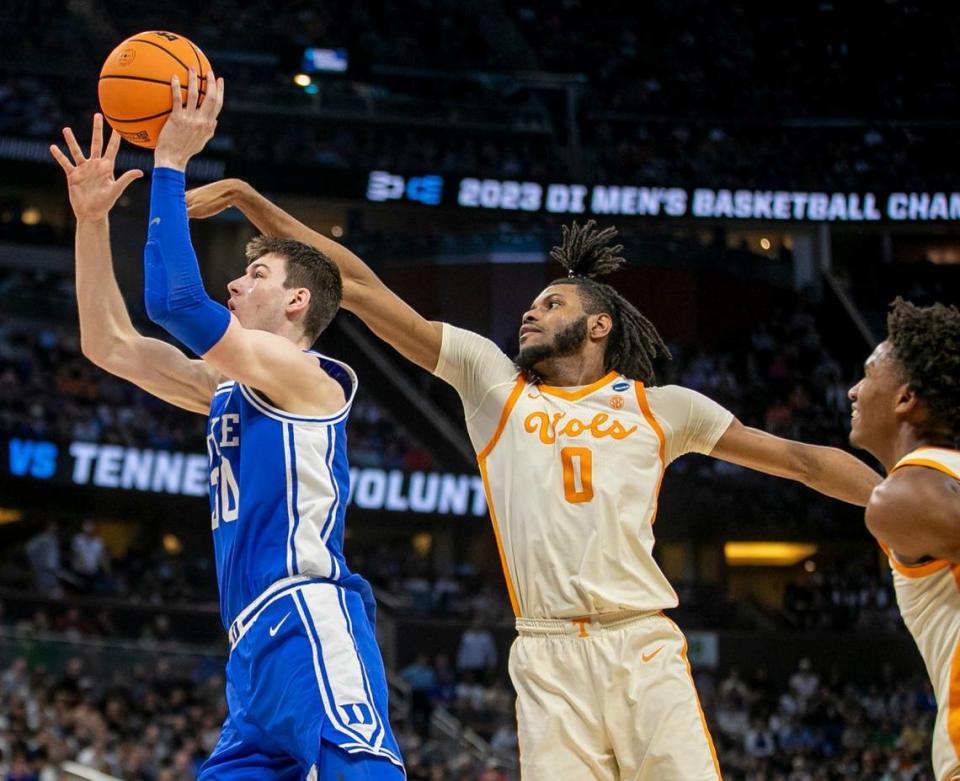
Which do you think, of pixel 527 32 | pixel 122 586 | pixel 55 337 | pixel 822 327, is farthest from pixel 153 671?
pixel 527 32

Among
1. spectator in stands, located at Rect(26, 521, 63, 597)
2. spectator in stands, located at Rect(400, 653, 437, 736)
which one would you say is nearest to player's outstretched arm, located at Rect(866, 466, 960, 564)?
spectator in stands, located at Rect(400, 653, 437, 736)

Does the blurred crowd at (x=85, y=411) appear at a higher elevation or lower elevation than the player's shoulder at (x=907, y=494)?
higher

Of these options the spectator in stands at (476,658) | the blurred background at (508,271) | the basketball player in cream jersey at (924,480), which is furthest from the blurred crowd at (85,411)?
the basketball player in cream jersey at (924,480)

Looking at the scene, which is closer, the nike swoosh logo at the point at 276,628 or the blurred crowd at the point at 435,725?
the nike swoosh logo at the point at 276,628

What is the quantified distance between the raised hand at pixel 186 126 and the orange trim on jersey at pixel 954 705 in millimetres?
2539

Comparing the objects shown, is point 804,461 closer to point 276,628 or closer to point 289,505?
point 289,505

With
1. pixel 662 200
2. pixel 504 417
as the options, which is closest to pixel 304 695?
pixel 504 417

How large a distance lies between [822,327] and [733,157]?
Result: 3.81 metres

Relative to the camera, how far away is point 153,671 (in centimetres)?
1453

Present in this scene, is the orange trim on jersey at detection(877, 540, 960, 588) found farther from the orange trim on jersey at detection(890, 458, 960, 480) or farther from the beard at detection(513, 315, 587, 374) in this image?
the beard at detection(513, 315, 587, 374)

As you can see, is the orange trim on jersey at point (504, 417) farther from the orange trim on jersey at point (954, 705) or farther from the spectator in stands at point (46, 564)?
the spectator in stands at point (46, 564)

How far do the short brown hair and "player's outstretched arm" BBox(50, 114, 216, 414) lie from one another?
0.44 metres

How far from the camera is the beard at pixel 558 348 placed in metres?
5.00

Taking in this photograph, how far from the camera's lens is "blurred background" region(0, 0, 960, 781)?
19922mm
